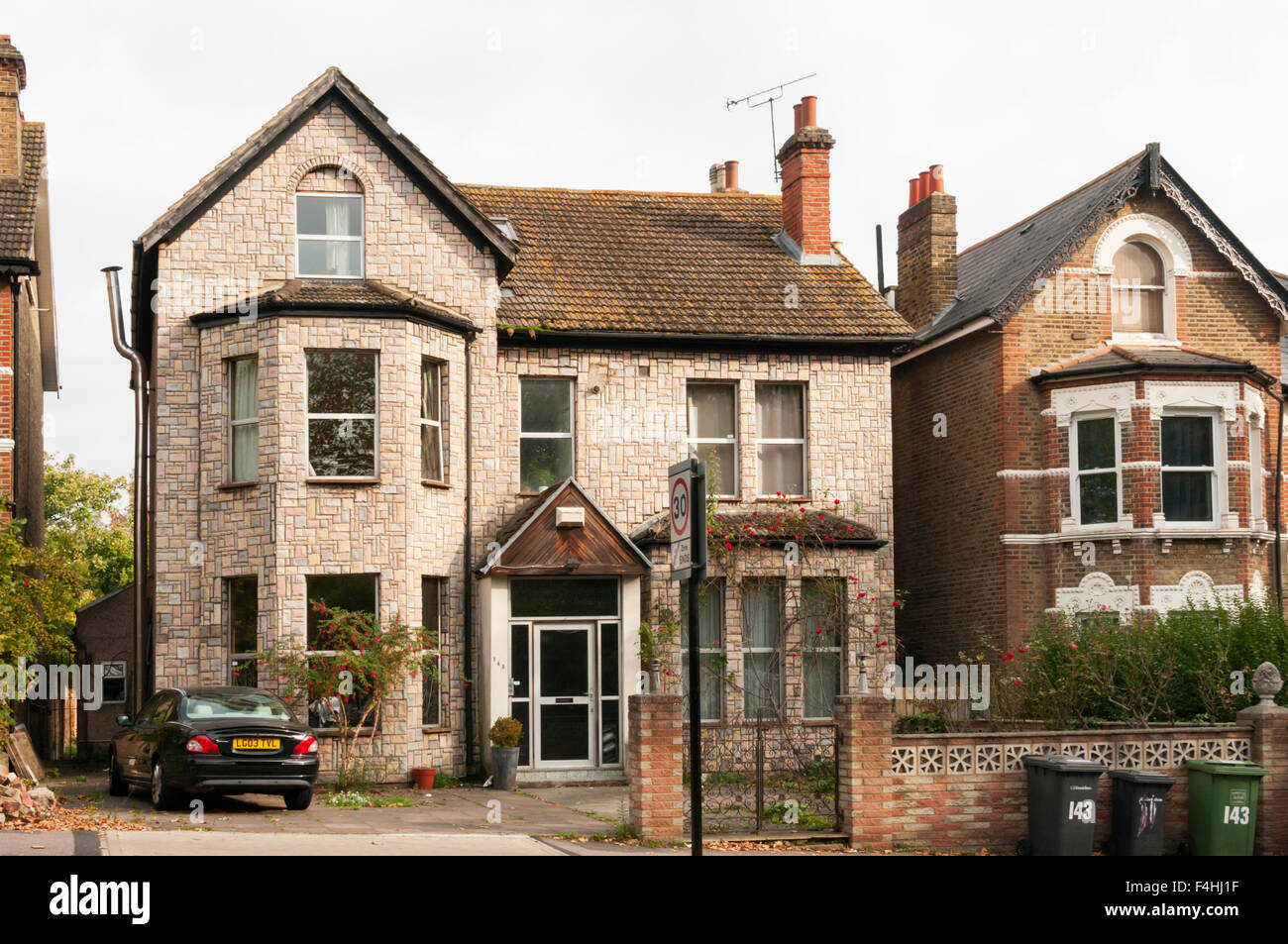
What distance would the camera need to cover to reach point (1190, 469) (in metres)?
24.7

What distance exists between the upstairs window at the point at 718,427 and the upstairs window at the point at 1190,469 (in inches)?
275

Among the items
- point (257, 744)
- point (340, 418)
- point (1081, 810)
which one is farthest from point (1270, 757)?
point (340, 418)

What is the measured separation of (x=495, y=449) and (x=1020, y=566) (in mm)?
8736

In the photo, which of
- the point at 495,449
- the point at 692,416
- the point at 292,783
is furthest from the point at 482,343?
the point at 292,783

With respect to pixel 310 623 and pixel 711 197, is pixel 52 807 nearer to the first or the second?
pixel 310 623

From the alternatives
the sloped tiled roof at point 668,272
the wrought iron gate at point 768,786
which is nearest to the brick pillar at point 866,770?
the wrought iron gate at point 768,786

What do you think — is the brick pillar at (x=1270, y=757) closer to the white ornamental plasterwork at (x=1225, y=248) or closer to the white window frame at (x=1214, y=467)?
the white window frame at (x=1214, y=467)

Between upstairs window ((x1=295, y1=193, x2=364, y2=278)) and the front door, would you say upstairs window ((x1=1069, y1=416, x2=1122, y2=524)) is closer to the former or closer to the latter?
the front door

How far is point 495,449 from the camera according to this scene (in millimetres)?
23406

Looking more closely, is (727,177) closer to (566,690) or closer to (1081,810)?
(566,690)

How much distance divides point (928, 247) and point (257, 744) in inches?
642

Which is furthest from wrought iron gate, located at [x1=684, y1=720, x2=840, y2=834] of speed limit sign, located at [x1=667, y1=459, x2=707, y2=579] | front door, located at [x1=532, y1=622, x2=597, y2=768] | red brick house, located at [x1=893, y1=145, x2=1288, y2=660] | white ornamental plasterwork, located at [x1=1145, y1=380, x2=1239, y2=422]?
white ornamental plasterwork, located at [x1=1145, y1=380, x2=1239, y2=422]

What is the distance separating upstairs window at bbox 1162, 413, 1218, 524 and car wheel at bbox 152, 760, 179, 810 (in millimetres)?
15765

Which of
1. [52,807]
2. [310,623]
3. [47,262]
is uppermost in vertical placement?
[47,262]
